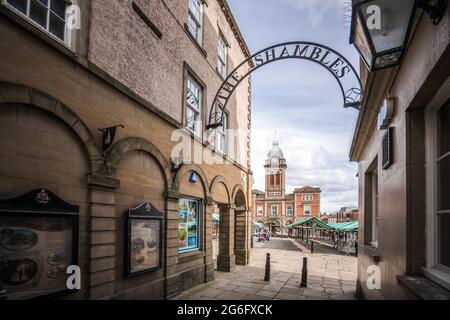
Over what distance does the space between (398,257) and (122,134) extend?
5.12 metres

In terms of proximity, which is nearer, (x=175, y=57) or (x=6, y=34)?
(x=6, y=34)

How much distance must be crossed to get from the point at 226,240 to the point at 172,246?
16.5ft

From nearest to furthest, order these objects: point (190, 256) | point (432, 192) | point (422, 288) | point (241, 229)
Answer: point (422, 288) < point (432, 192) < point (190, 256) < point (241, 229)

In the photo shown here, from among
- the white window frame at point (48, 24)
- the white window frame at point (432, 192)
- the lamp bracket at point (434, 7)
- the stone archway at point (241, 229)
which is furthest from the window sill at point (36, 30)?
the stone archway at point (241, 229)

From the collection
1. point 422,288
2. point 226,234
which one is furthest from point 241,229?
point 422,288

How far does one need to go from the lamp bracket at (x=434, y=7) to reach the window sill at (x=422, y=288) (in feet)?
6.70

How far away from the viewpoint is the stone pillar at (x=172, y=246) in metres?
7.32

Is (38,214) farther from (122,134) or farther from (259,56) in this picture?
(259,56)

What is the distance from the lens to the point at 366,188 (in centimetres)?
676

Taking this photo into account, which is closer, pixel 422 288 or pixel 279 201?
pixel 422 288

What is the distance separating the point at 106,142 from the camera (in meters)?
5.21

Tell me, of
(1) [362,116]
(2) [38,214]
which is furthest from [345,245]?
(2) [38,214]

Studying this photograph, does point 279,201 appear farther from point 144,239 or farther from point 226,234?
point 144,239
